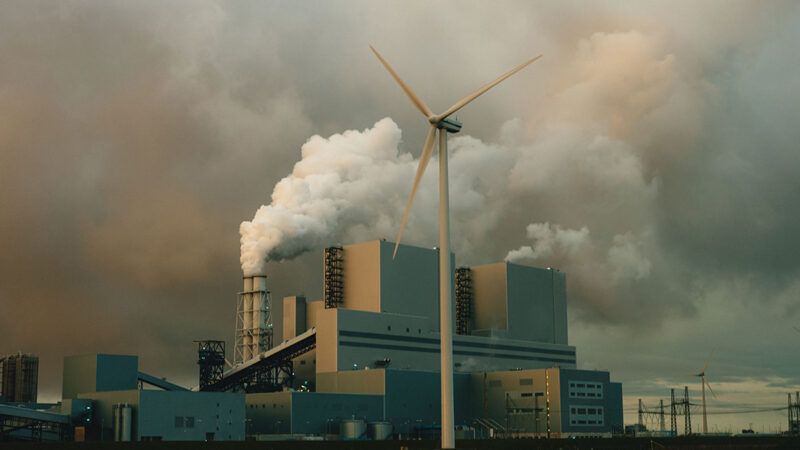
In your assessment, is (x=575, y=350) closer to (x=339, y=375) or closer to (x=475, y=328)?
(x=475, y=328)

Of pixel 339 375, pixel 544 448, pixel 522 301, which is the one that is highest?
pixel 522 301

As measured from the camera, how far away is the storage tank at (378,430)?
113m

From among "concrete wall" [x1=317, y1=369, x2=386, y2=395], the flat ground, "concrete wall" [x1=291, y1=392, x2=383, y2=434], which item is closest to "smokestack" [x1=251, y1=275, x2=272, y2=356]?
"concrete wall" [x1=317, y1=369, x2=386, y2=395]

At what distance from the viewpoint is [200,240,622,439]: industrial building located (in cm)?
11462

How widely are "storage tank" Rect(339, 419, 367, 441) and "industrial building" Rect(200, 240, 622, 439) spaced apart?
127 millimetres

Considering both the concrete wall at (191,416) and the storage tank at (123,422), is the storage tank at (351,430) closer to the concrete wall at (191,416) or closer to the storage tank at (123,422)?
the concrete wall at (191,416)

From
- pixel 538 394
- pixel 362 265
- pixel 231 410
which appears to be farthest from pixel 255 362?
pixel 538 394

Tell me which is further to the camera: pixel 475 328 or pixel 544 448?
pixel 475 328

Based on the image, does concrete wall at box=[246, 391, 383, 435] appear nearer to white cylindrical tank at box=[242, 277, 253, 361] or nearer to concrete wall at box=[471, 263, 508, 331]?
white cylindrical tank at box=[242, 277, 253, 361]

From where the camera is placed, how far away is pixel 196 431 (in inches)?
3720

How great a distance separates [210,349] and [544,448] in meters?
50.6

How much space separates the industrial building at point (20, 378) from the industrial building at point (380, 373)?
859 inches

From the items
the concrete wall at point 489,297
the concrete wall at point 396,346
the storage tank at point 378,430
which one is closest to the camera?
the storage tank at point 378,430

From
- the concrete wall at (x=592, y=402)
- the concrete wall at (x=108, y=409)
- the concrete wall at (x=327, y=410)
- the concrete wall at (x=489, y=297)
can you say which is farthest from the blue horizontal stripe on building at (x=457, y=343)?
the concrete wall at (x=108, y=409)
